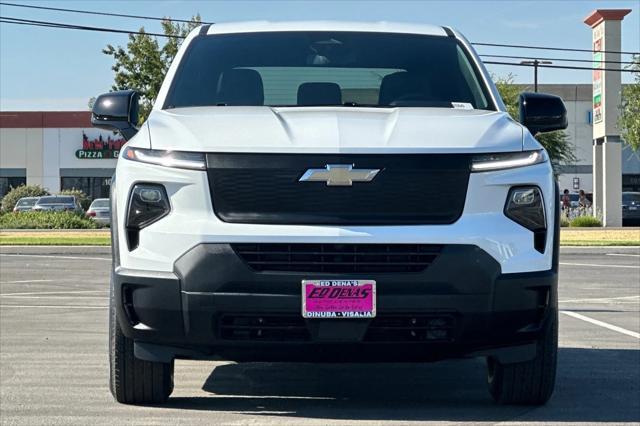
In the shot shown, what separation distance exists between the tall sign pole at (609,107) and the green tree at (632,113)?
531 centimetres

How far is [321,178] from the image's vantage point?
5078 millimetres

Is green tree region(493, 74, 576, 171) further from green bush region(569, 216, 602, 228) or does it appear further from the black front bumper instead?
A: the black front bumper

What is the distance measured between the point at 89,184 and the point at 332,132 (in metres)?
68.2

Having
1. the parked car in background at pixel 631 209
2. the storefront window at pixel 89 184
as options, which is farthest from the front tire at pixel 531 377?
the storefront window at pixel 89 184

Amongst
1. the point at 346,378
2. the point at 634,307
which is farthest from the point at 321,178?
the point at 634,307

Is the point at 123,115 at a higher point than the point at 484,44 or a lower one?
lower

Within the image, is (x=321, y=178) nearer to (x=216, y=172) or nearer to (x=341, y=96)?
(x=216, y=172)

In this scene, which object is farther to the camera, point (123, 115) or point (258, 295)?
point (123, 115)

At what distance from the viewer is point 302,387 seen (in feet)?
21.3

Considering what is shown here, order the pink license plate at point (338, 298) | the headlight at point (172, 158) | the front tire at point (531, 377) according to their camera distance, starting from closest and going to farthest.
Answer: the pink license plate at point (338, 298) < the headlight at point (172, 158) < the front tire at point (531, 377)

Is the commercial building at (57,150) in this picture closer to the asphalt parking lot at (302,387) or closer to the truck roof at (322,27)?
the asphalt parking lot at (302,387)

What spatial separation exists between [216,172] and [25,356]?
11.1 feet

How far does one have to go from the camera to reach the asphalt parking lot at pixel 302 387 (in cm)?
557

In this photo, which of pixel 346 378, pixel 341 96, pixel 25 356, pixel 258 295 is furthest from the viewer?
pixel 25 356
